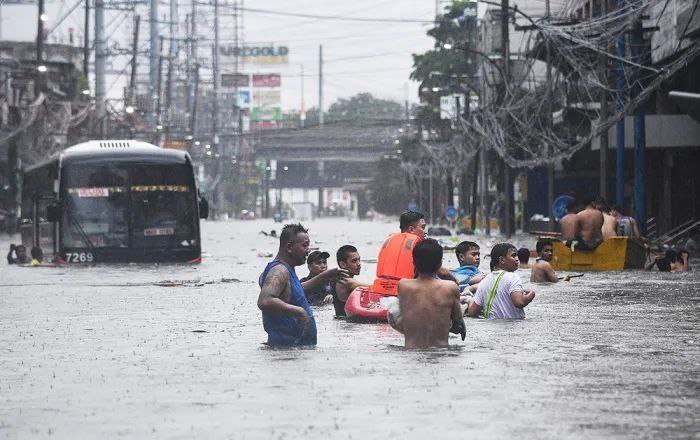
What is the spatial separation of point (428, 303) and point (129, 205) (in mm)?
25808

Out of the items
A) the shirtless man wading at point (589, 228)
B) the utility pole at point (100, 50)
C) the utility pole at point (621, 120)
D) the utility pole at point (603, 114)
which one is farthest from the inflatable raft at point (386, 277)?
the utility pole at point (100, 50)

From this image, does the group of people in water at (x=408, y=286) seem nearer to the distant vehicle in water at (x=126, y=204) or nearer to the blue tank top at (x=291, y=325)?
the blue tank top at (x=291, y=325)

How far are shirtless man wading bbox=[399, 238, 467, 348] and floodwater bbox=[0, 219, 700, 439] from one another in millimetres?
255

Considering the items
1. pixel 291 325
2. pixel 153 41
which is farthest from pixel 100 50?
pixel 291 325

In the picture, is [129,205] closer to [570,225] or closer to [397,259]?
[570,225]

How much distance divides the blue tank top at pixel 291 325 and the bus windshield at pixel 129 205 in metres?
24.3

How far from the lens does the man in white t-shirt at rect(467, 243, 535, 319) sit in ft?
60.2

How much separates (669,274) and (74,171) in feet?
48.2

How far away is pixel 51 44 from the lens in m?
130

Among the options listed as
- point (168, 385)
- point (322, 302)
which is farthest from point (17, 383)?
point (322, 302)

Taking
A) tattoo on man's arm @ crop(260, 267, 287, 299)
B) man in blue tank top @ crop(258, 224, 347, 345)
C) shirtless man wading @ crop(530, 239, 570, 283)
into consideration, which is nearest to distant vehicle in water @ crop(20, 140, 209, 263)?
shirtless man wading @ crop(530, 239, 570, 283)

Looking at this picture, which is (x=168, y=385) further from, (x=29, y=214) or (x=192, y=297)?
(x=29, y=214)

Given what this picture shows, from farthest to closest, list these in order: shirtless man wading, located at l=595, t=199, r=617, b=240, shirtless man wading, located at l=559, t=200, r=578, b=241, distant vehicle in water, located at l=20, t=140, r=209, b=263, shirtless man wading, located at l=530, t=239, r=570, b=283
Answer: distant vehicle in water, located at l=20, t=140, r=209, b=263 < shirtless man wading, located at l=595, t=199, r=617, b=240 < shirtless man wading, located at l=559, t=200, r=578, b=241 < shirtless man wading, located at l=530, t=239, r=570, b=283

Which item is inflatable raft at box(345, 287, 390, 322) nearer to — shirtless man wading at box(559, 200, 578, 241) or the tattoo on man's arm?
the tattoo on man's arm
